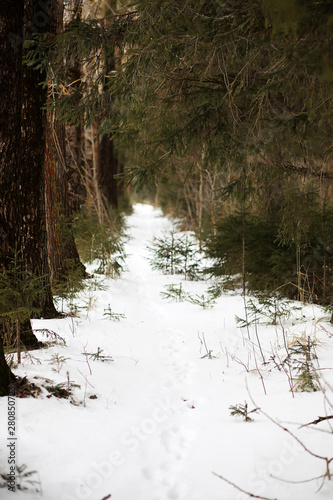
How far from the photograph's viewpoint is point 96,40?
4305 mm

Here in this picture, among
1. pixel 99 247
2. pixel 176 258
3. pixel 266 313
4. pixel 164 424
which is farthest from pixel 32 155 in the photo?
pixel 176 258

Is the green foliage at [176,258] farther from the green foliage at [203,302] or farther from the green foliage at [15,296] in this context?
the green foliage at [15,296]

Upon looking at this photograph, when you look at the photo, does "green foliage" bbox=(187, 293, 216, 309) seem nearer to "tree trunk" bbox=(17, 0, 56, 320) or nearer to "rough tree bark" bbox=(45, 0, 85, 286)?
"rough tree bark" bbox=(45, 0, 85, 286)

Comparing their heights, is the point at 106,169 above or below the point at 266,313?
above

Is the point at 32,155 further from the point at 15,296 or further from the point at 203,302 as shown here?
the point at 203,302

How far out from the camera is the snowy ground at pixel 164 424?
250cm

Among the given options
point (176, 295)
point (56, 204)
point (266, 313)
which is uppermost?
point (56, 204)

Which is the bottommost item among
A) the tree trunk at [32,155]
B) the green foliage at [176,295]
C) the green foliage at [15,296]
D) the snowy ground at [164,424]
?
the green foliage at [176,295]

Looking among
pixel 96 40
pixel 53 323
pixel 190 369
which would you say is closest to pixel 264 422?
pixel 190 369

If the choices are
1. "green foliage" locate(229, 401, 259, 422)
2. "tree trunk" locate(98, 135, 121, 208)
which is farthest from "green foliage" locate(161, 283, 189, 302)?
"tree trunk" locate(98, 135, 121, 208)

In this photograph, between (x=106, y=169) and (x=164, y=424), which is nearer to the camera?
(x=164, y=424)

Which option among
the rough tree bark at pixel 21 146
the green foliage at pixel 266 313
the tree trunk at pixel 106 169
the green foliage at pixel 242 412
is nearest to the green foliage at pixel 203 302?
the green foliage at pixel 266 313

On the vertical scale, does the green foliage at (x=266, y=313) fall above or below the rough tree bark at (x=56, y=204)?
below

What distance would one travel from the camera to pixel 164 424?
331cm
